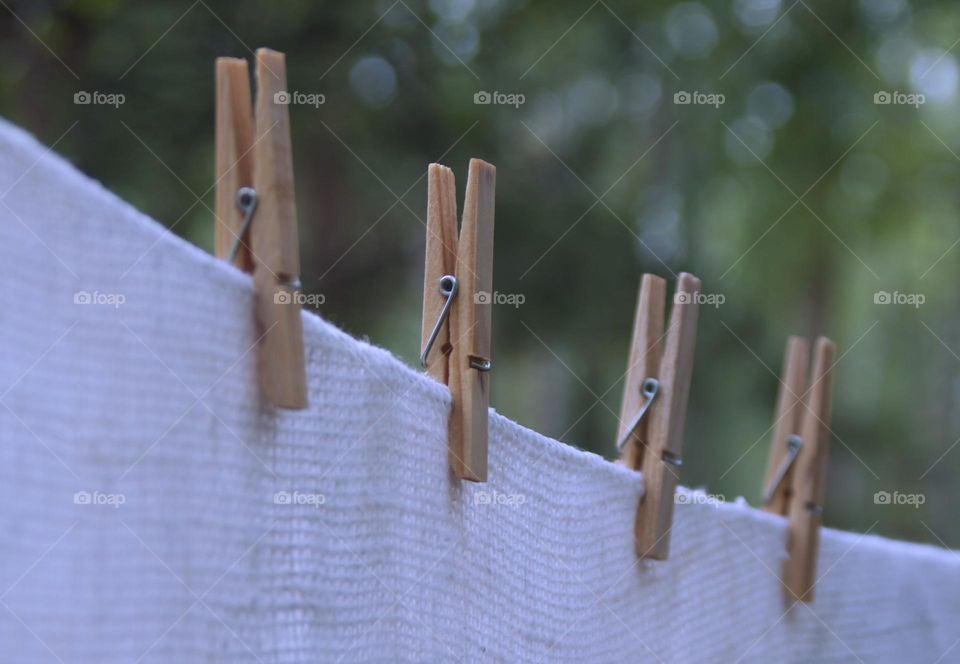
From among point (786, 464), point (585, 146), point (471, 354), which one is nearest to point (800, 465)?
point (786, 464)

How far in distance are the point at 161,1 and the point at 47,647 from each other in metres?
2.99

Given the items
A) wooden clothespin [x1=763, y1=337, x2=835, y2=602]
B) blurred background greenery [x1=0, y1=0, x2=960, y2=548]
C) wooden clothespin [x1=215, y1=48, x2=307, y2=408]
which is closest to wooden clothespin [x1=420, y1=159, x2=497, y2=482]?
wooden clothespin [x1=215, y1=48, x2=307, y2=408]

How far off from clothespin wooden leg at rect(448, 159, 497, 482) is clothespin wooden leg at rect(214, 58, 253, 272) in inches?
7.4

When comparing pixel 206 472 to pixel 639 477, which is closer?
pixel 206 472

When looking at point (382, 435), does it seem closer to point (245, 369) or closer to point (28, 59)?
point (245, 369)

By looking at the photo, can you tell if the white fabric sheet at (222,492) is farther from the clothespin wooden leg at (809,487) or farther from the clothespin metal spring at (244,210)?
the clothespin wooden leg at (809,487)

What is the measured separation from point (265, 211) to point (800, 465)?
92 cm

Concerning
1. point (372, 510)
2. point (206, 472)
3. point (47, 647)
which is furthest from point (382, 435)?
point (47, 647)

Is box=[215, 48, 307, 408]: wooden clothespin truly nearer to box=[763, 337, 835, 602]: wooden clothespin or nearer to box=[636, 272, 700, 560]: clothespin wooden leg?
box=[636, 272, 700, 560]: clothespin wooden leg

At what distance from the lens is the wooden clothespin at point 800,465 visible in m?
1.34

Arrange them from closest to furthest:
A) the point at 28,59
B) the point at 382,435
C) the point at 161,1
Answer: the point at 382,435
the point at 28,59
the point at 161,1

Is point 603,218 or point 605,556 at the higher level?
point 603,218

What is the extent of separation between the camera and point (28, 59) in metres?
2.91

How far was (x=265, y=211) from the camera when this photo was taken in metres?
0.64
